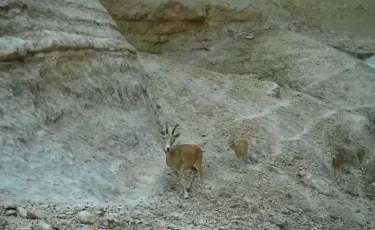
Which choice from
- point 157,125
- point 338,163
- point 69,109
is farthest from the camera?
point 338,163

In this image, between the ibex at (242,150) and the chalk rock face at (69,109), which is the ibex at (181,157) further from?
the ibex at (242,150)

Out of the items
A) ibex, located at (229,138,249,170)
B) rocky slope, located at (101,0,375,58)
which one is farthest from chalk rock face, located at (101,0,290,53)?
ibex, located at (229,138,249,170)

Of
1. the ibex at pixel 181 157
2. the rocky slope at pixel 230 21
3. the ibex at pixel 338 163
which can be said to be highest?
the ibex at pixel 181 157

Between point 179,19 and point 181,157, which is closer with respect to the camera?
point 181,157

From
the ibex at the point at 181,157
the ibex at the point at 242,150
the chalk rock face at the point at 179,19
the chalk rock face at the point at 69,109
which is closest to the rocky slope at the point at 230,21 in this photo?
the chalk rock face at the point at 179,19

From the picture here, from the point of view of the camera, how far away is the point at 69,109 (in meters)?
9.55

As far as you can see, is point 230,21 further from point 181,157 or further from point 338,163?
point 181,157

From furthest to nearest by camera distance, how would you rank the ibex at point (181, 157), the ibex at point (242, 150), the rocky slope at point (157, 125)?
the ibex at point (242, 150)
the ibex at point (181, 157)
the rocky slope at point (157, 125)

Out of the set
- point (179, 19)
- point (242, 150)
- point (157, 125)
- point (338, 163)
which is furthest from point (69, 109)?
point (179, 19)

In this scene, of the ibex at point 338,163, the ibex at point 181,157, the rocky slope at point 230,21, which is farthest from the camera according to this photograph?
the rocky slope at point 230,21

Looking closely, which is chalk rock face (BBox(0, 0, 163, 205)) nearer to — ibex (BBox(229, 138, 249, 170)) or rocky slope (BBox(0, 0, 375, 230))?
rocky slope (BBox(0, 0, 375, 230))

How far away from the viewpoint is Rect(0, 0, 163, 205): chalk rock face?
789 centimetres

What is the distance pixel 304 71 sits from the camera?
17.7 m

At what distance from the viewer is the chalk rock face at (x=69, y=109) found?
7895mm
